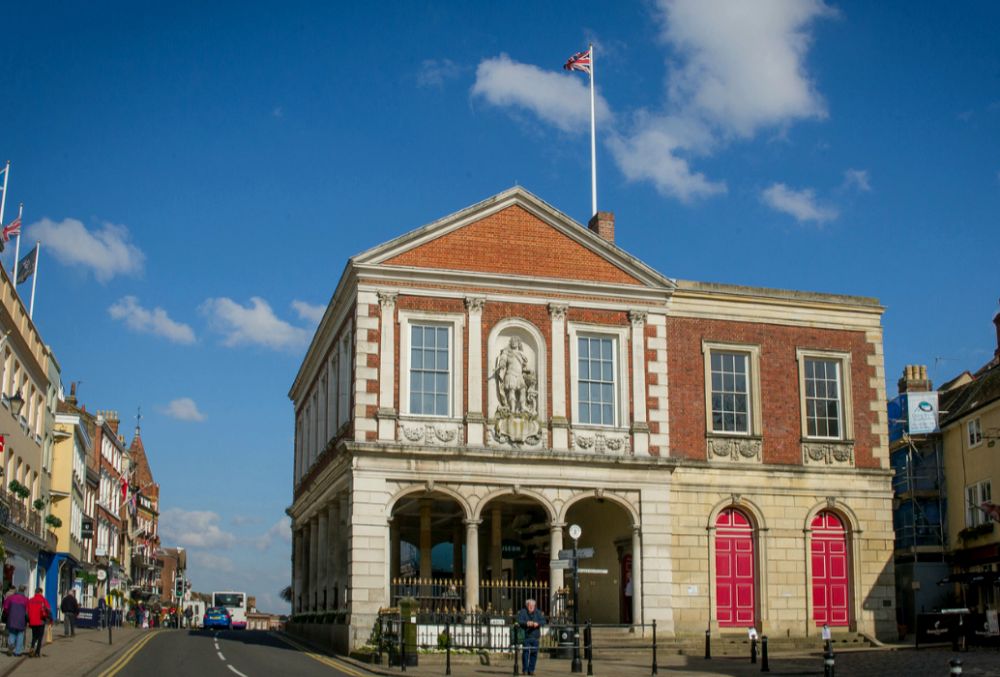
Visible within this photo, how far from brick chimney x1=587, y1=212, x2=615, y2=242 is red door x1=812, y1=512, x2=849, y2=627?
431 inches

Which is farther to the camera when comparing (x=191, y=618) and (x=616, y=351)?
(x=191, y=618)

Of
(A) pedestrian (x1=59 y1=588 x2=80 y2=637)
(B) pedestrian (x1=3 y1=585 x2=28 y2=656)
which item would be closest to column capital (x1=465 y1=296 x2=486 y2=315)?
(B) pedestrian (x1=3 y1=585 x2=28 y2=656)

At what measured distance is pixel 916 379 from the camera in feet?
177

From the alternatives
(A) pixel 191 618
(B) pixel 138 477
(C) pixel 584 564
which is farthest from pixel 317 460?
(B) pixel 138 477

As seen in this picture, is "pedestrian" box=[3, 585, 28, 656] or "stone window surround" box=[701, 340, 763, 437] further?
"stone window surround" box=[701, 340, 763, 437]

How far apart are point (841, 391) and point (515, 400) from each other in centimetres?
1100

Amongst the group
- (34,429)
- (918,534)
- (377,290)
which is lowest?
(918,534)

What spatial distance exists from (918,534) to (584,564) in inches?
828

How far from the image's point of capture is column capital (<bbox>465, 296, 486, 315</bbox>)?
34.3 meters

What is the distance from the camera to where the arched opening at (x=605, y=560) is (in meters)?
37.0

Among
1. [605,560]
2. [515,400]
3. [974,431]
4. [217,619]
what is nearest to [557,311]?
[515,400]

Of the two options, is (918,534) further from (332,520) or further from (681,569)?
(332,520)

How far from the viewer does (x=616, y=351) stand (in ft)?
116

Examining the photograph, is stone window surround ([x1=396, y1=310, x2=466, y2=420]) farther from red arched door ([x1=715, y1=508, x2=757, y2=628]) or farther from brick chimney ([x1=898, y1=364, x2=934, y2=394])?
brick chimney ([x1=898, y1=364, x2=934, y2=394])
